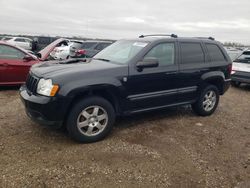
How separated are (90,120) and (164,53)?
2.04 meters

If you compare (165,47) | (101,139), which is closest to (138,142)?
(101,139)

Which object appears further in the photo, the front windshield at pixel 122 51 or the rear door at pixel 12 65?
the rear door at pixel 12 65

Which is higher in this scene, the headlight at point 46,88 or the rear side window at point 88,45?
the rear side window at point 88,45

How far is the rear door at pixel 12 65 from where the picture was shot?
7344 mm

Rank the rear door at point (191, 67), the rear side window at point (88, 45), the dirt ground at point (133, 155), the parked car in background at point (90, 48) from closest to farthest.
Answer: the dirt ground at point (133, 155) → the rear door at point (191, 67) → the parked car in background at point (90, 48) → the rear side window at point (88, 45)

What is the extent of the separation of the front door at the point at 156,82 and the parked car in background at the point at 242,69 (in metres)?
5.36

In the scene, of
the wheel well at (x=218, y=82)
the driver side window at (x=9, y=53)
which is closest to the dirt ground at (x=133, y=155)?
the wheel well at (x=218, y=82)

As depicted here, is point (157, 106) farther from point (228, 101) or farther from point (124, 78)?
point (228, 101)

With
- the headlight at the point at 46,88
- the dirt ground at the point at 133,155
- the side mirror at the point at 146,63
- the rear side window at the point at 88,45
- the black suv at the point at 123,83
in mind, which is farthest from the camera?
the rear side window at the point at 88,45

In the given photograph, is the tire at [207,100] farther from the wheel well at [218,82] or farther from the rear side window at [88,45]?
the rear side window at [88,45]

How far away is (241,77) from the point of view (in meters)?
9.66

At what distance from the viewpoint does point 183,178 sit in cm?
347

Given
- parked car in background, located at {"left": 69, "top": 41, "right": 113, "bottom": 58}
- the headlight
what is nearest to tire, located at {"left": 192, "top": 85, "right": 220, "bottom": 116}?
the headlight

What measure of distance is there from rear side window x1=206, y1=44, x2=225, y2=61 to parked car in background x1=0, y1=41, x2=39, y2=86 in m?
5.00
